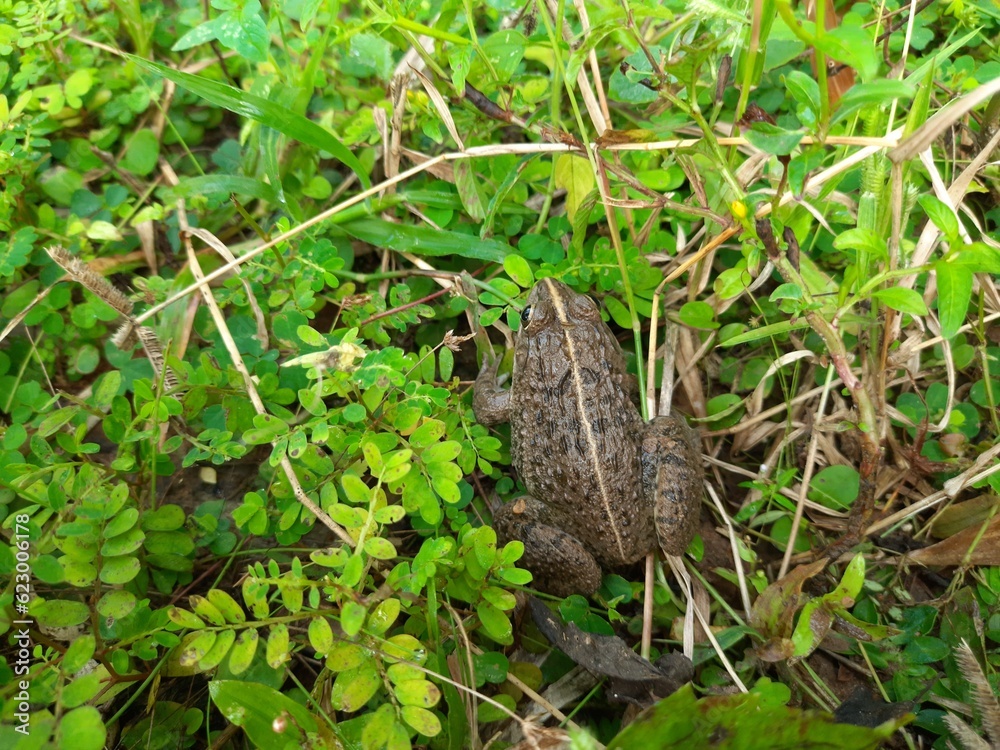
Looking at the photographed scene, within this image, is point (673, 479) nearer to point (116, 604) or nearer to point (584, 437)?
point (584, 437)

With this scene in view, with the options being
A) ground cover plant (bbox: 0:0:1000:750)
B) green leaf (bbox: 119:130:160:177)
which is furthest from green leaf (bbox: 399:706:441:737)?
green leaf (bbox: 119:130:160:177)

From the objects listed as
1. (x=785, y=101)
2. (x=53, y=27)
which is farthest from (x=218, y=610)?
(x=785, y=101)

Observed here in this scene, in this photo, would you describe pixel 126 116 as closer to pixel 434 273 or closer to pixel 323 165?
pixel 323 165

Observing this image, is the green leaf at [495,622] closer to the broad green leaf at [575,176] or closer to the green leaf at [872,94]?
the broad green leaf at [575,176]

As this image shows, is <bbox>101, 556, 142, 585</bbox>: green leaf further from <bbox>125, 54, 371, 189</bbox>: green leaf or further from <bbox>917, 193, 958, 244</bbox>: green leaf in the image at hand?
<bbox>917, 193, 958, 244</bbox>: green leaf

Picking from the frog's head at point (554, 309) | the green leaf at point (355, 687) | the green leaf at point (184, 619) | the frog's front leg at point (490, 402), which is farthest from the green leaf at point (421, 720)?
the frog's head at point (554, 309)

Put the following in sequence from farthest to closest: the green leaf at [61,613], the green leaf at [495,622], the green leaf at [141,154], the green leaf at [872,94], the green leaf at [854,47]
Result: the green leaf at [141,154] < the green leaf at [495,622] < the green leaf at [61,613] < the green leaf at [872,94] < the green leaf at [854,47]
